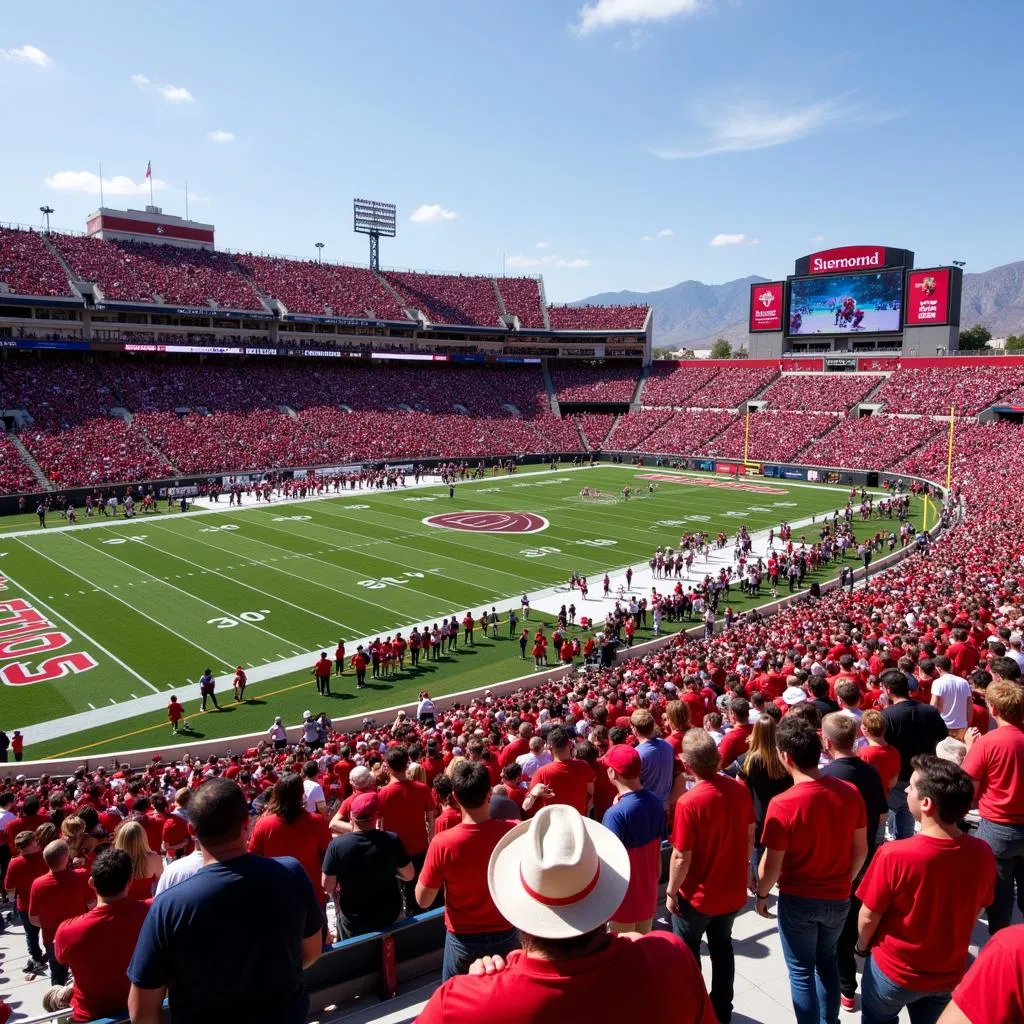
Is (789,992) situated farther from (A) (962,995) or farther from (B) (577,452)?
(B) (577,452)

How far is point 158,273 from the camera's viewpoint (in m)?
61.9

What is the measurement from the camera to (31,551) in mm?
32406

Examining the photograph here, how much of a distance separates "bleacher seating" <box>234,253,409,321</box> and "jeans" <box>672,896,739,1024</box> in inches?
2662

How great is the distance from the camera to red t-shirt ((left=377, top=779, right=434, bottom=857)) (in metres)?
5.56

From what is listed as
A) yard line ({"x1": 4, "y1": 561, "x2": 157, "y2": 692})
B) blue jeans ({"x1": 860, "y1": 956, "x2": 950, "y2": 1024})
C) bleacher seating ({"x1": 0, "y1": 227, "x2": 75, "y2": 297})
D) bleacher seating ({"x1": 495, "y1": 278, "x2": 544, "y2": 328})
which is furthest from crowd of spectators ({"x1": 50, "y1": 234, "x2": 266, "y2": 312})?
blue jeans ({"x1": 860, "y1": 956, "x2": 950, "y2": 1024})

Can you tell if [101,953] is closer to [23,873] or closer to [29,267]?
[23,873]

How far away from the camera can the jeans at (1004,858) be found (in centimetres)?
501

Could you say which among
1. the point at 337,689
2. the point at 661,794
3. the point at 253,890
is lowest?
the point at 337,689

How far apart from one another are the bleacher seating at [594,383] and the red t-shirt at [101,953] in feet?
242

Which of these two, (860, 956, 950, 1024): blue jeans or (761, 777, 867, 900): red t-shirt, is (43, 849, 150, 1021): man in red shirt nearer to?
(761, 777, 867, 900): red t-shirt

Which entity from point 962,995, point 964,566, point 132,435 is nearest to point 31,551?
point 132,435

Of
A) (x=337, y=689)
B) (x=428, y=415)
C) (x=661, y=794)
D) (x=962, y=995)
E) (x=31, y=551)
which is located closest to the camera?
(x=962, y=995)

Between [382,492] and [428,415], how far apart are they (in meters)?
17.7

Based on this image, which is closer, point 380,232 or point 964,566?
point 964,566
